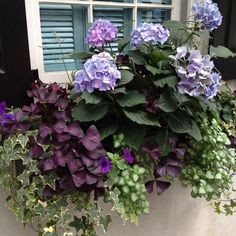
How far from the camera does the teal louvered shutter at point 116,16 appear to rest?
1.25 metres

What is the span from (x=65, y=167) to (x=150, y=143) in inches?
12.1

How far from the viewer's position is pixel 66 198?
84 centimetres

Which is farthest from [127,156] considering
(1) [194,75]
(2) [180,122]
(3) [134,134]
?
(1) [194,75]

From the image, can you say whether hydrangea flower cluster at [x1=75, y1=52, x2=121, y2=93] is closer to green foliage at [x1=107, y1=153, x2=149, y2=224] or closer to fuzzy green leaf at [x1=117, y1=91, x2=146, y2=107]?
fuzzy green leaf at [x1=117, y1=91, x2=146, y2=107]

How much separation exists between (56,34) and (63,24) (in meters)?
0.05

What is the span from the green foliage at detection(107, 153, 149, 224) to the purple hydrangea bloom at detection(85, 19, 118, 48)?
38cm

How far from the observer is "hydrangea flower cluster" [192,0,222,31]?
101 centimetres

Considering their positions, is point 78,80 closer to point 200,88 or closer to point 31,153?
point 31,153

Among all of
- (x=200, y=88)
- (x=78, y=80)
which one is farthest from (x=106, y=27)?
(x=200, y=88)

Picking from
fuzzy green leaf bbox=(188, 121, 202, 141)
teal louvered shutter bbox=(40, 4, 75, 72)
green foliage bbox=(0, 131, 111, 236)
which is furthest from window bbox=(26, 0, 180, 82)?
fuzzy green leaf bbox=(188, 121, 202, 141)

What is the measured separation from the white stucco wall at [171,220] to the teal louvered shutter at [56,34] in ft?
1.87

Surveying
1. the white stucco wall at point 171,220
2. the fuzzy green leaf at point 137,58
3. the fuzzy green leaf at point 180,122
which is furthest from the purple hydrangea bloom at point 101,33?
the white stucco wall at point 171,220

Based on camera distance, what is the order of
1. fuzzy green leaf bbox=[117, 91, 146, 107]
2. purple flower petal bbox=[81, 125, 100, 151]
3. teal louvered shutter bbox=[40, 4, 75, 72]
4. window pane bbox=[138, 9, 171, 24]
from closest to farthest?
purple flower petal bbox=[81, 125, 100, 151], fuzzy green leaf bbox=[117, 91, 146, 107], teal louvered shutter bbox=[40, 4, 75, 72], window pane bbox=[138, 9, 171, 24]

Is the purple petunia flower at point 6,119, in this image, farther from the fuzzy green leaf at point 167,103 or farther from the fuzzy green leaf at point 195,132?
the fuzzy green leaf at point 195,132
